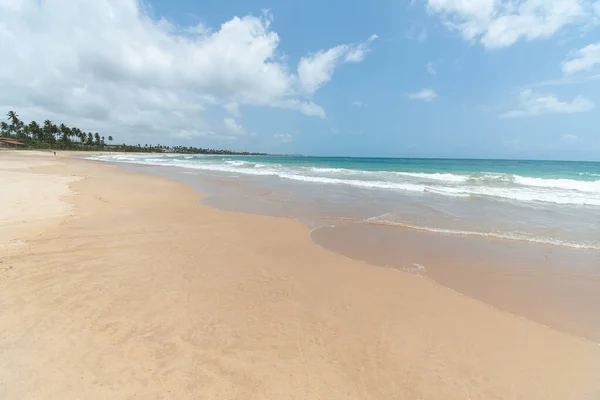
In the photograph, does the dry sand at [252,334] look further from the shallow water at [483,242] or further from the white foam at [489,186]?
the white foam at [489,186]

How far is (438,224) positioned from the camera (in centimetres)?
817

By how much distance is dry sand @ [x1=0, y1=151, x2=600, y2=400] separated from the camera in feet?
8.05

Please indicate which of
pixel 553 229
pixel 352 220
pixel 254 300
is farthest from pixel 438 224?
pixel 254 300

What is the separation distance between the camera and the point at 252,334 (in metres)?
3.09

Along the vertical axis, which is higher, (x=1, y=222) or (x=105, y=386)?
(x=1, y=222)

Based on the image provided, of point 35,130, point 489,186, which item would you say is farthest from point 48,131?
point 489,186

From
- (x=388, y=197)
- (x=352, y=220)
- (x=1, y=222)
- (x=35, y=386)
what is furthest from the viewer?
(x=388, y=197)

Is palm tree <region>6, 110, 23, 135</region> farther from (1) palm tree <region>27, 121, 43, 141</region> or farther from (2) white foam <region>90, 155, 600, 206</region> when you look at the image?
(2) white foam <region>90, 155, 600, 206</region>

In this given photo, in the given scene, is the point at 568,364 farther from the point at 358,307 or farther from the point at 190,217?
the point at 190,217

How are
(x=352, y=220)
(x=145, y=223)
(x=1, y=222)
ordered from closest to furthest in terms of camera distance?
(x=1, y=222)
(x=145, y=223)
(x=352, y=220)

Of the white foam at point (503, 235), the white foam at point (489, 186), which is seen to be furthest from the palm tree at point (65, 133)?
the white foam at point (503, 235)

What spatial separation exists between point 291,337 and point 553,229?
901 centimetres

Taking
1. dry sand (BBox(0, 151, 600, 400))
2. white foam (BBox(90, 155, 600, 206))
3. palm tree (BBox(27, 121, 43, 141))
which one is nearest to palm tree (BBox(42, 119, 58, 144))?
palm tree (BBox(27, 121, 43, 141))

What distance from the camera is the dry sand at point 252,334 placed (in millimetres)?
2453
